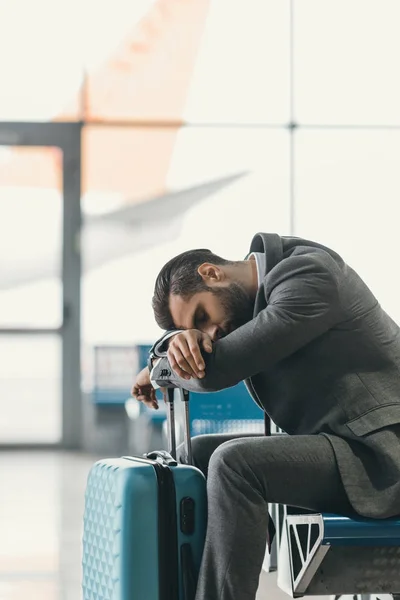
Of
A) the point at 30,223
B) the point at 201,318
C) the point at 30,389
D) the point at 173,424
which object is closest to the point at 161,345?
the point at 201,318

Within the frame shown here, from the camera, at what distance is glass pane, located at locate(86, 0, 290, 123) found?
8297 millimetres

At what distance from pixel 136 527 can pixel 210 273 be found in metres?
0.53

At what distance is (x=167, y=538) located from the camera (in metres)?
1.86

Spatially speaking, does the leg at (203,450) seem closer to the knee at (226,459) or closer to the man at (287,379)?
the man at (287,379)

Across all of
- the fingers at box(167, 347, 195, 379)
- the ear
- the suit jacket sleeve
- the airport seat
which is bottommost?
the airport seat

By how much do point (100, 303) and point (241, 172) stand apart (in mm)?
1623

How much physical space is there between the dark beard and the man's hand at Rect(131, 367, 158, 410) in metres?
0.27

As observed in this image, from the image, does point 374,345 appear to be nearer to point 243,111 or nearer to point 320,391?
point 320,391

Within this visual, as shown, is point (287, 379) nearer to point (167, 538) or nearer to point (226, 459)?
point (226, 459)

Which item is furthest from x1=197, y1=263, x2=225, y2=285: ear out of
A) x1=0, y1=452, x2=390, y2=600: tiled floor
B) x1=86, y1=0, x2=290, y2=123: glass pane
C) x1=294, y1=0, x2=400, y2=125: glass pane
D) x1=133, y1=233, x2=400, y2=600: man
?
x1=294, y1=0, x2=400, y2=125: glass pane

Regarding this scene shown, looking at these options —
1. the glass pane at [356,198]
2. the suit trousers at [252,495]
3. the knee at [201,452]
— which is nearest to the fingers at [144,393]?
the knee at [201,452]

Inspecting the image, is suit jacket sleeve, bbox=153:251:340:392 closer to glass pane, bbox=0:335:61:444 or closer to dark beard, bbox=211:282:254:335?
dark beard, bbox=211:282:254:335

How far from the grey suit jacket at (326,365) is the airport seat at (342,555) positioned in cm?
5

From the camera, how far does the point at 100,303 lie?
8055 millimetres
